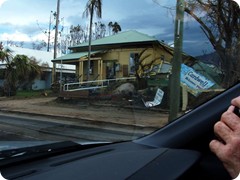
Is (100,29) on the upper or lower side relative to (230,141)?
upper

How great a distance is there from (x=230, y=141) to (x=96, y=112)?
2.59 ft

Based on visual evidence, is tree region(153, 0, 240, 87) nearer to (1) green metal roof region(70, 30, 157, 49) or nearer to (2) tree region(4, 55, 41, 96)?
(1) green metal roof region(70, 30, 157, 49)

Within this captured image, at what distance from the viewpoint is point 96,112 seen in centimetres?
192

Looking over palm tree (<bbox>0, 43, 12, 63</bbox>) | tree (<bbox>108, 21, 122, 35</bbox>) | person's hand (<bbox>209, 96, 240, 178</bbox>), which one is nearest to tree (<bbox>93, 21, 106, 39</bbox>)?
tree (<bbox>108, 21, 122, 35</bbox>)

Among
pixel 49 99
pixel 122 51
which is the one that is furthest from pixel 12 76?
→ pixel 122 51

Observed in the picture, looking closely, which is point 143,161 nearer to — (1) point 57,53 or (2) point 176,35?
(2) point 176,35

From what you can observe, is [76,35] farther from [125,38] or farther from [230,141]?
[230,141]

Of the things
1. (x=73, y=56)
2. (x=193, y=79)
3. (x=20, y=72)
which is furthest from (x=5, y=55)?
(x=193, y=79)

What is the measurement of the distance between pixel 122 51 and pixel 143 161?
0.53 metres

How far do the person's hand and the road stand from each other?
0.78 m

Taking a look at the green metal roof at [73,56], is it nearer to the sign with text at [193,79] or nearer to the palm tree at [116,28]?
the palm tree at [116,28]

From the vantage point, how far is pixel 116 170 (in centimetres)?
144

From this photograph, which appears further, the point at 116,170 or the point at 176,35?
the point at 176,35

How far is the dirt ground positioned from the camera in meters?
1.85
